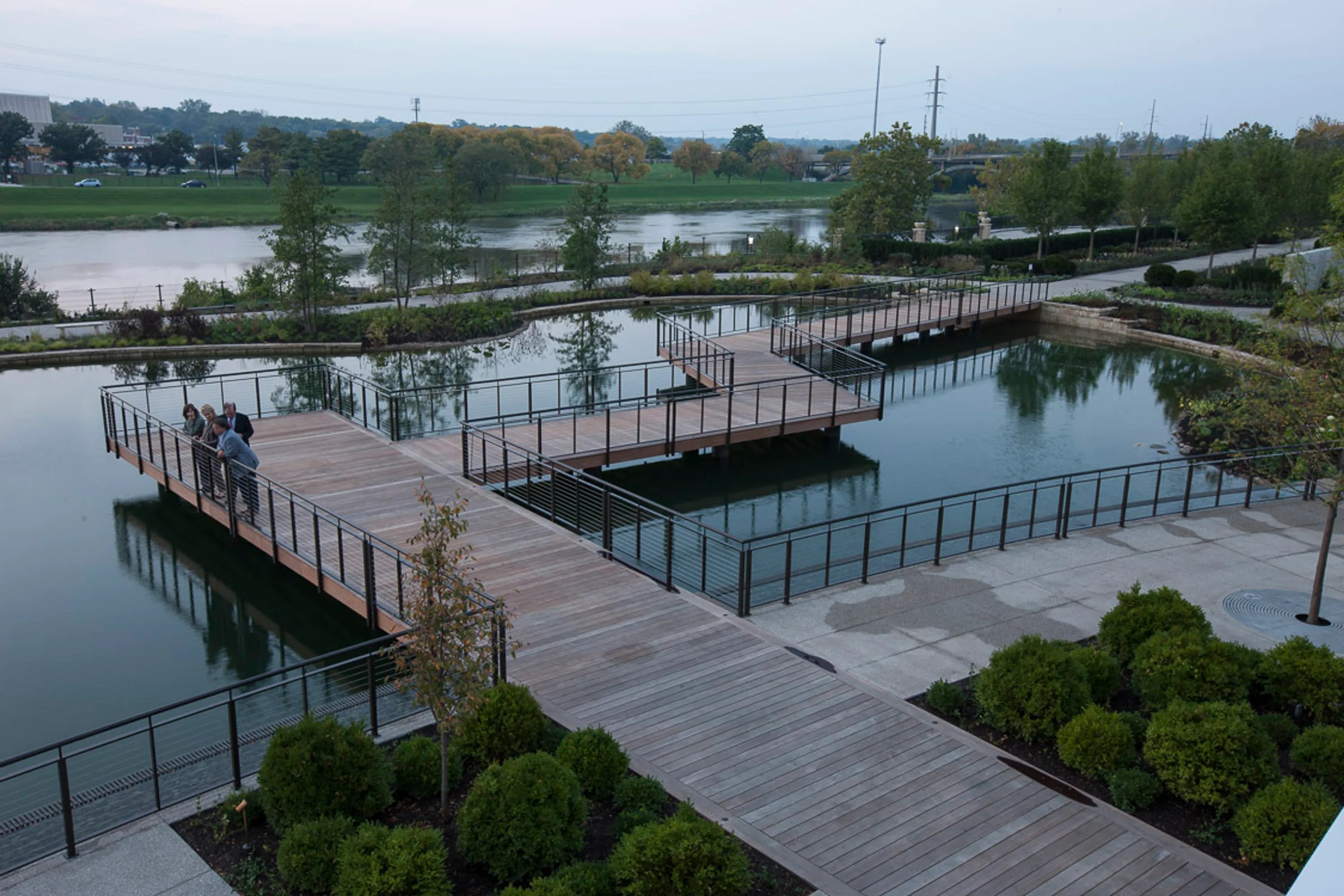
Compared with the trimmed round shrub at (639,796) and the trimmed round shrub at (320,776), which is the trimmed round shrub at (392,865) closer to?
the trimmed round shrub at (320,776)

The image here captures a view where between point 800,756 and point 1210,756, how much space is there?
3176mm

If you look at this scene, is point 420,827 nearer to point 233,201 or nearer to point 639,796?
Result: point 639,796

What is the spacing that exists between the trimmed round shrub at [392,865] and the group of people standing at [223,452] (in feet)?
27.4

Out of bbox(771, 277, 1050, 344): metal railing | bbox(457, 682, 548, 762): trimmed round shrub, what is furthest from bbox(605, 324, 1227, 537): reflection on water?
bbox(457, 682, 548, 762): trimmed round shrub

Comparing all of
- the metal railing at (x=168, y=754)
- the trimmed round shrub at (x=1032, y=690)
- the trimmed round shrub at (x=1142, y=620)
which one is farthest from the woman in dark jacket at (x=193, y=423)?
the trimmed round shrub at (x=1142, y=620)

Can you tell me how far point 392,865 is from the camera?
677cm

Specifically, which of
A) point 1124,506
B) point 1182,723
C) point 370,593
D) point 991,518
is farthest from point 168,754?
point 1124,506

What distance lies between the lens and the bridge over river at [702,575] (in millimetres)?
7777

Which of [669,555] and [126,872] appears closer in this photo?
[126,872]

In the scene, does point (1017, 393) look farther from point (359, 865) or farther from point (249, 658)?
point (359, 865)

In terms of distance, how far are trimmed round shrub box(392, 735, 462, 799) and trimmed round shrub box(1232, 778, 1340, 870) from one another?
5891mm

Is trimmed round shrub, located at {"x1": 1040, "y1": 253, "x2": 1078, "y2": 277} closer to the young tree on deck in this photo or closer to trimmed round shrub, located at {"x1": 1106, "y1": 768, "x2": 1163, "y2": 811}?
trimmed round shrub, located at {"x1": 1106, "y1": 768, "x2": 1163, "y2": 811}

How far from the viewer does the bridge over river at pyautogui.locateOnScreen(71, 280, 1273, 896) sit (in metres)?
7.78

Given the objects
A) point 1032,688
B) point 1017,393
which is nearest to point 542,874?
point 1032,688
